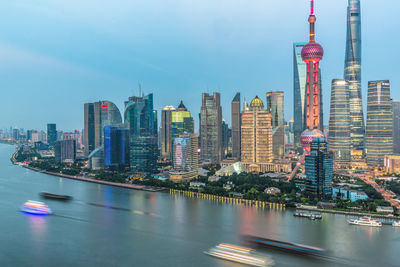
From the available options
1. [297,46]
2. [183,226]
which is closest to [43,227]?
[183,226]

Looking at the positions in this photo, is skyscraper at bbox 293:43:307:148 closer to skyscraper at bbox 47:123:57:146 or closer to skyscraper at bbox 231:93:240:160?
skyscraper at bbox 231:93:240:160

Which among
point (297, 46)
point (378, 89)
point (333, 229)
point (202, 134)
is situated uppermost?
point (297, 46)

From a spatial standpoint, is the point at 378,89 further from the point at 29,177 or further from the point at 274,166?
the point at 29,177

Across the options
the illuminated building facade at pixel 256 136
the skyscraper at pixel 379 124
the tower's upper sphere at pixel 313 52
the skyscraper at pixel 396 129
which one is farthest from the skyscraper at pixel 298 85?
the illuminated building facade at pixel 256 136

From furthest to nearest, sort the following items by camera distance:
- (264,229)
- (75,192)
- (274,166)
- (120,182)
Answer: (274,166) < (120,182) < (75,192) < (264,229)

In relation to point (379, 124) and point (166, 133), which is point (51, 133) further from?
point (379, 124)

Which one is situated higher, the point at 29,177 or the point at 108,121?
the point at 108,121

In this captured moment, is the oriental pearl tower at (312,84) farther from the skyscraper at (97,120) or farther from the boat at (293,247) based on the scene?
the skyscraper at (97,120)

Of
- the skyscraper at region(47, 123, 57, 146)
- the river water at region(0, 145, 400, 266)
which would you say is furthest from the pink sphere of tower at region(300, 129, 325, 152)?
the skyscraper at region(47, 123, 57, 146)
